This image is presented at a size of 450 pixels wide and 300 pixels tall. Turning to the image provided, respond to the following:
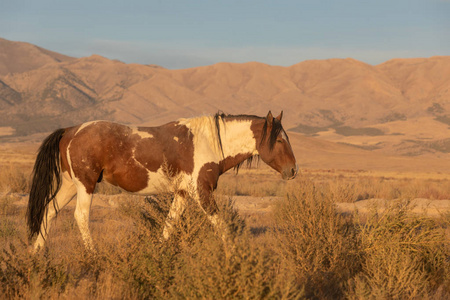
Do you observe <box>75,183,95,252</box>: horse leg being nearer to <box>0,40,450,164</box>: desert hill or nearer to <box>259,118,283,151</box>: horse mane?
<box>259,118,283,151</box>: horse mane

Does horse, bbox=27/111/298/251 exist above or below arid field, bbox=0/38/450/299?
above

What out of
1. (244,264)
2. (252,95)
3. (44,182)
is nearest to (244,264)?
(244,264)

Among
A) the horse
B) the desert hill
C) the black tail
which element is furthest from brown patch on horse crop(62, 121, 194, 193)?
the desert hill

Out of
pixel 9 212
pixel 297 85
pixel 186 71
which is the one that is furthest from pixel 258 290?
pixel 186 71

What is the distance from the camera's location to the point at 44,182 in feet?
25.7

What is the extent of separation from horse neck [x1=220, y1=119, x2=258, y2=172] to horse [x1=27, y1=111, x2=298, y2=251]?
2 centimetres

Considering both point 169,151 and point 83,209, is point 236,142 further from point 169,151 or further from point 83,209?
point 83,209

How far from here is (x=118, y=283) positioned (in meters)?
5.65

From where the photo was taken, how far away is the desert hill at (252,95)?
132 metres

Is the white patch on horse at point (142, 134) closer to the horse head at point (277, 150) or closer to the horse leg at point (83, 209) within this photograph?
the horse leg at point (83, 209)

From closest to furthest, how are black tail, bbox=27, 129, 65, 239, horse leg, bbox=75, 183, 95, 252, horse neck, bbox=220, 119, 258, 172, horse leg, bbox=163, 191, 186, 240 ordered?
horse leg, bbox=163, 191, 186, 240 → horse leg, bbox=75, 183, 95, 252 → black tail, bbox=27, 129, 65, 239 → horse neck, bbox=220, 119, 258, 172

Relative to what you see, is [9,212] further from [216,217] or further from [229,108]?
[229,108]

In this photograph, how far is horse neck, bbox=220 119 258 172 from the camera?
8188mm

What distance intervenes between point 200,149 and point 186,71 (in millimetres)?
181501
